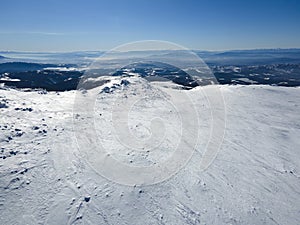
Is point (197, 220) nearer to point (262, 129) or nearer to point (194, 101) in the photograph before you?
point (262, 129)

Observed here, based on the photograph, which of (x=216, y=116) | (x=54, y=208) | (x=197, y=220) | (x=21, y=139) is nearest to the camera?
(x=54, y=208)

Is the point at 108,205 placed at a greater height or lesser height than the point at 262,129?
greater

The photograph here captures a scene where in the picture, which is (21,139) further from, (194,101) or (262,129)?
(194,101)

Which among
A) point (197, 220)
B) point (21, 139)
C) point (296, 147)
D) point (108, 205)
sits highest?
point (21, 139)

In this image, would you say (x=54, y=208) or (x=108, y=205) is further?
(x=108, y=205)

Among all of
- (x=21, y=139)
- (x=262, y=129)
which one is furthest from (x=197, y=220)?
(x=262, y=129)

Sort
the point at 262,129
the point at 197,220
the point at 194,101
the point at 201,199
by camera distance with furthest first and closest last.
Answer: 1. the point at 194,101
2. the point at 262,129
3. the point at 201,199
4. the point at 197,220

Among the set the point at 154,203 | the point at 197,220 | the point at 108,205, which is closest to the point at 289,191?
the point at 197,220
